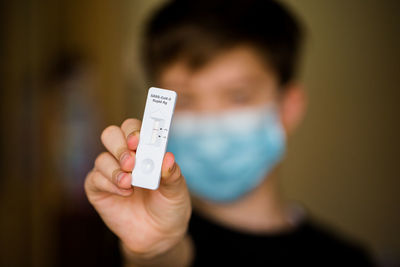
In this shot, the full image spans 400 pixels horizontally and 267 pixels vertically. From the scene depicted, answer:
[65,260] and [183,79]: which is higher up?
[183,79]

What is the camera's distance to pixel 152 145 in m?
0.33

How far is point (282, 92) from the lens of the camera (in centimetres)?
111

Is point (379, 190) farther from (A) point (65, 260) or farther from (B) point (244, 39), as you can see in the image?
(A) point (65, 260)

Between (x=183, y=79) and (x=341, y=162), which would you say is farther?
(x=341, y=162)

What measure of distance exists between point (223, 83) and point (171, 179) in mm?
629

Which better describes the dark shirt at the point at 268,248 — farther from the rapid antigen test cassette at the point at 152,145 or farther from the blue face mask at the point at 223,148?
the rapid antigen test cassette at the point at 152,145

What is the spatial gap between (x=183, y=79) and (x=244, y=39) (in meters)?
0.22

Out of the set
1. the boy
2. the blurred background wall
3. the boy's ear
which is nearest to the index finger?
the boy

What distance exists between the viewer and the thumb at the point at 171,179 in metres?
0.32

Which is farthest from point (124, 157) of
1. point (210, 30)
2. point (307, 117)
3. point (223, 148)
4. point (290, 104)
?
point (307, 117)

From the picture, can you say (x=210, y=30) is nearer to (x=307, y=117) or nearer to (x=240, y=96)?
(x=240, y=96)

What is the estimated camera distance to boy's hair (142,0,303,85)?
96 cm

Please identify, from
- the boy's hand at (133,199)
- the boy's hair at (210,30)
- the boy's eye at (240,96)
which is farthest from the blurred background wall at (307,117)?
the boy's hand at (133,199)

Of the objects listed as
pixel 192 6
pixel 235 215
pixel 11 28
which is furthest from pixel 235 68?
pixel 11 28
